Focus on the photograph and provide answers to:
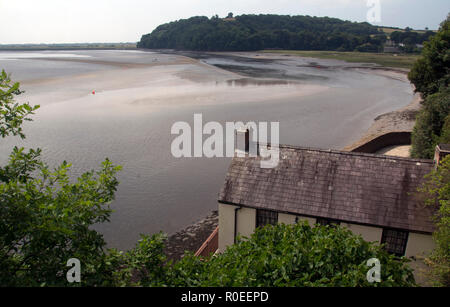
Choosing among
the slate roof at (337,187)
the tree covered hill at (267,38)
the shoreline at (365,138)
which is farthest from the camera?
the tree covered hill at (267,38)

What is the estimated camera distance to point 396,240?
1309 cm

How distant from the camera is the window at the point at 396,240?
12977mm

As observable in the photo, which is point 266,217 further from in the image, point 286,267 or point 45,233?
point 45,233

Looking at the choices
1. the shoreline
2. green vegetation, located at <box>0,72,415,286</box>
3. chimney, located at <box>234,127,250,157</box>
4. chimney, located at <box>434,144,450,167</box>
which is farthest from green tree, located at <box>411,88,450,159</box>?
green vegetation, located at <box>0,72,415,286</box>

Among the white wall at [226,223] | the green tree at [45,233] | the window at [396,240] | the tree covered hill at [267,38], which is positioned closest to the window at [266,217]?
the white wall at [226,223]

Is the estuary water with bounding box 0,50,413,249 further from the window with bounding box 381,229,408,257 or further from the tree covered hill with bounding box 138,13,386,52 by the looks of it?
the tree covered hill with bounding box 138,13,386,52

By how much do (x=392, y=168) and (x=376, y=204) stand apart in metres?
1.82

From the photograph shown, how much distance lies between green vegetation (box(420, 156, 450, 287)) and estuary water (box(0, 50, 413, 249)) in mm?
13279

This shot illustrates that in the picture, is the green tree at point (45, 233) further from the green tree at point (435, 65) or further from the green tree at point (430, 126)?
the green tree at point (435, 65)

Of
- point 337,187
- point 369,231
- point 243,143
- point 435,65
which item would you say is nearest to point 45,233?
point 243,143

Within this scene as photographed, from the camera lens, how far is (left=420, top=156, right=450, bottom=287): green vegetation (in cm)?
971

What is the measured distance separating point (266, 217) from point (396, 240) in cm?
508

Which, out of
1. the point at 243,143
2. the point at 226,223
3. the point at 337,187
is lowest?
the point at 226,223

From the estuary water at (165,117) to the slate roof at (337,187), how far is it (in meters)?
7.61
